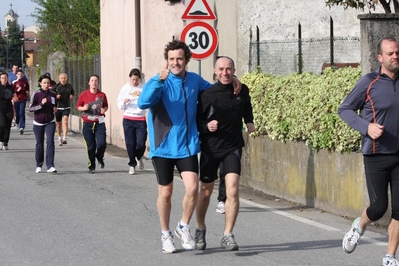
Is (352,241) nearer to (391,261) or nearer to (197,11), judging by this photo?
(391,261)

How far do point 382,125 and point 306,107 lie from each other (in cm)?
472

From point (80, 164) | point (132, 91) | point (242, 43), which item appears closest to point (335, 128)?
point (132, 91)

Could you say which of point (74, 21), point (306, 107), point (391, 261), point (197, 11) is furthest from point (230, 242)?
point (74, 21)

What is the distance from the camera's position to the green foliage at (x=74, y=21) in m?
44.1

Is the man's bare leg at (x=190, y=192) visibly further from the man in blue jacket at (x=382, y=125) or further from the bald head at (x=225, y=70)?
the man in blue jacket at (x=382, y=125)

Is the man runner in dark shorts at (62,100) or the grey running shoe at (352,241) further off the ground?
the man runner in dark shorts at (62,100)

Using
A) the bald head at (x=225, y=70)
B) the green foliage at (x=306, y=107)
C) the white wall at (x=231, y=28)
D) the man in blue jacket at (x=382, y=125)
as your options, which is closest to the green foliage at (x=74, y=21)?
the white wall at (x=231, y=28)

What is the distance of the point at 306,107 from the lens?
1242cm

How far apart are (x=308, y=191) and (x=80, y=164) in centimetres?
707

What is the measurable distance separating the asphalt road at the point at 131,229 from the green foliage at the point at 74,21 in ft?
94.6

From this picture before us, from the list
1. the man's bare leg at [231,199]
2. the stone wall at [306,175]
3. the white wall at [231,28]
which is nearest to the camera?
the man's bare leg at [231,199]

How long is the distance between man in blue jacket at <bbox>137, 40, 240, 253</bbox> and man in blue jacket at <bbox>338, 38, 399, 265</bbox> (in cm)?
159

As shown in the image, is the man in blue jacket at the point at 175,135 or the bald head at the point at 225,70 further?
the bald head at the point at 225,70

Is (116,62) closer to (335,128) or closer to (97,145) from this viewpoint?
(97,145)
